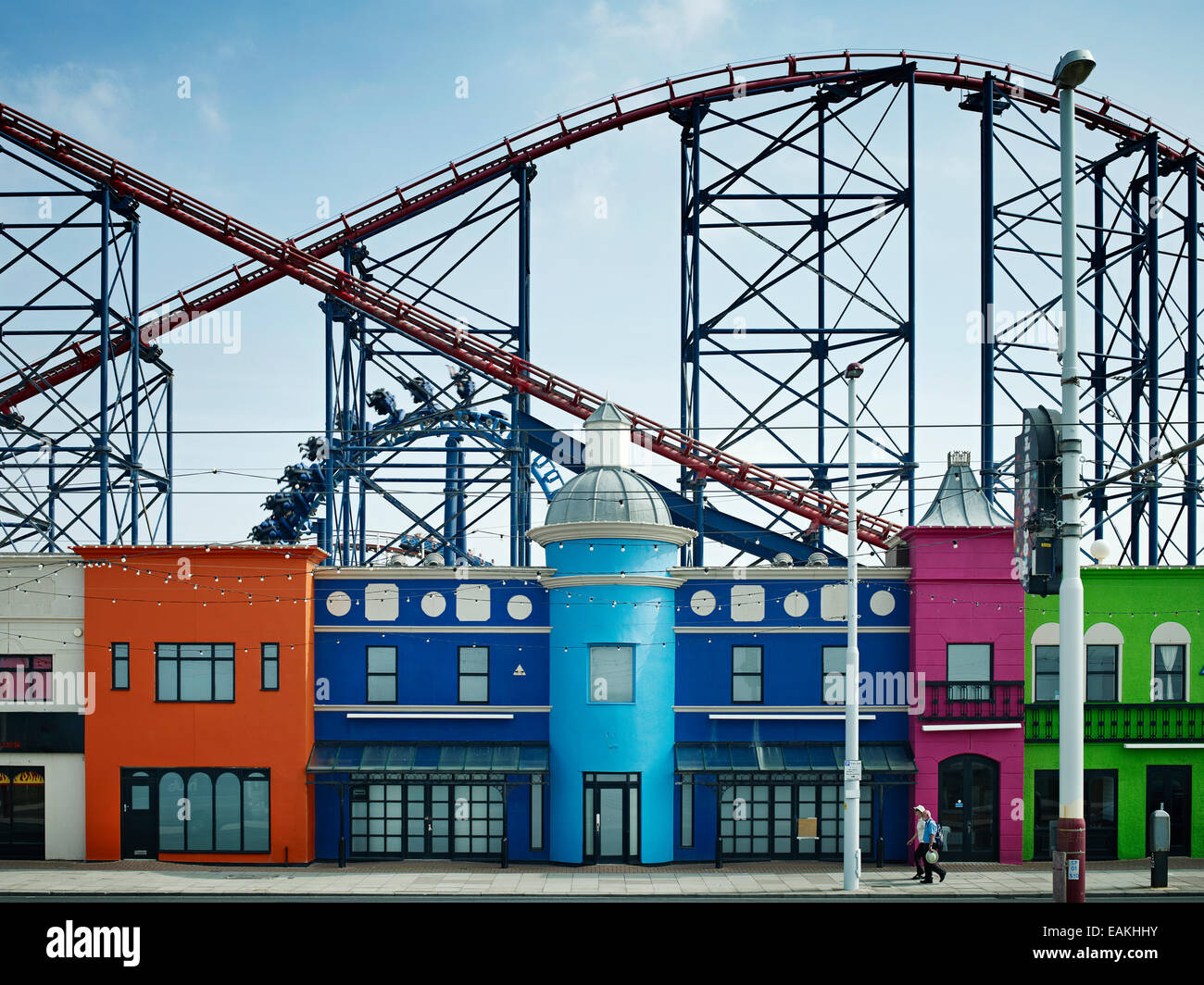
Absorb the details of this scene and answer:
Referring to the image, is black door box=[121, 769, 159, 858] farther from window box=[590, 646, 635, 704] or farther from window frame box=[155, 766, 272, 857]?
window box=[590, 646, 635, 704]

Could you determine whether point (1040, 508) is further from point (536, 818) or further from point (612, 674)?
point (536, 818)

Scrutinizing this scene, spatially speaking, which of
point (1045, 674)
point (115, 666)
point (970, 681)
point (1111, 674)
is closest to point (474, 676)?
point (115, 666)

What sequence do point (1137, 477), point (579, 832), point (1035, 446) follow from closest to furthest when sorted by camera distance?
1. point (1035, 446)
2. point (579, 832)
3. point (1137, 477)

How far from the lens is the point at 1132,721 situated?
1125 inches

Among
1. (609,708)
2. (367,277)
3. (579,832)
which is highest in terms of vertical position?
(367,277)

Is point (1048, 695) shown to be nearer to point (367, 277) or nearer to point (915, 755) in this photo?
point (915, 755)

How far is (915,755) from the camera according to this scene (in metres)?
28.3

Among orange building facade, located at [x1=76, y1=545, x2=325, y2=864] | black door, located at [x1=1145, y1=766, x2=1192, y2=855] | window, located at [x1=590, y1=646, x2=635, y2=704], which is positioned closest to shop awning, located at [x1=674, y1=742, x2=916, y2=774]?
window, located at [x1=590, y1=646, x2=635, y2=704]

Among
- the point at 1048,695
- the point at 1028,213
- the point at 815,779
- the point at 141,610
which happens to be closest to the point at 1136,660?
the point at 1048,695

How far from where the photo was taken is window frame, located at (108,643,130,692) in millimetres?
28453

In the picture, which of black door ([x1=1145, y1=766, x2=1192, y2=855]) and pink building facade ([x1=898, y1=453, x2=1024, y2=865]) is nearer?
pink building facade ([x1=898, y1=453, x2=1024, y2=865])

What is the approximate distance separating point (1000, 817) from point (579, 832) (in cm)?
990

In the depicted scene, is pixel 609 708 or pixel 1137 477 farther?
pixel 1137 477

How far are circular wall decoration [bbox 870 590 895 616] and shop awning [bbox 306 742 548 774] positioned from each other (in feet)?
28.5
